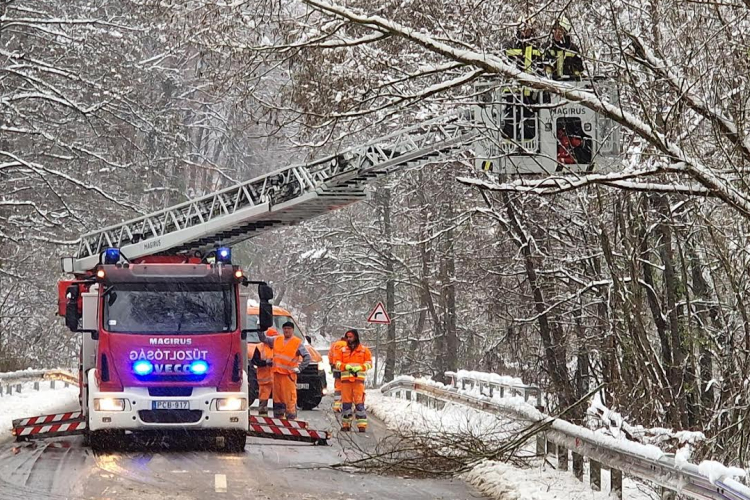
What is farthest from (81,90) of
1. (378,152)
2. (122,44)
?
(378,152)

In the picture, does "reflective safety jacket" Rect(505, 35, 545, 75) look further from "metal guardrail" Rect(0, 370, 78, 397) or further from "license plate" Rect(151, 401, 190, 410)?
"metal guardrail" Rect(0, 370, 78, 397)

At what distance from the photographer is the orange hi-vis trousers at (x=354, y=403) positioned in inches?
678

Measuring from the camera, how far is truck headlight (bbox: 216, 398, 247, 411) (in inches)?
542

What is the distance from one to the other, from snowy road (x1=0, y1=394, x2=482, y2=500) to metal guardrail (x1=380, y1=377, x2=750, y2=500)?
0.97 meters

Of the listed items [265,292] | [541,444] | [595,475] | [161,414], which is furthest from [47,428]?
[595,475]

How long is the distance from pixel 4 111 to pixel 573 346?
38.9ft

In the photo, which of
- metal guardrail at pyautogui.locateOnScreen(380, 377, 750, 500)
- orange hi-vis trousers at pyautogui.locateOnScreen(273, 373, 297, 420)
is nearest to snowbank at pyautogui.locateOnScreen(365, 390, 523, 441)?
metal guardrail at pyautogui.locateOnScreen(380, 377, 750, 500)

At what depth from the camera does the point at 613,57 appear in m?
9.98

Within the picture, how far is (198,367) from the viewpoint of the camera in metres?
13.9

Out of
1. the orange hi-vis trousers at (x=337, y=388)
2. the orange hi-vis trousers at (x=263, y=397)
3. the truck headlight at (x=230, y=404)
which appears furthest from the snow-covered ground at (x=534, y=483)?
the orange hi-vis trousers at (x=263, y=397)

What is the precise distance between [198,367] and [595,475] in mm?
5394

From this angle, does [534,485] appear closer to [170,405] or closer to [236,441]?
[236,441]

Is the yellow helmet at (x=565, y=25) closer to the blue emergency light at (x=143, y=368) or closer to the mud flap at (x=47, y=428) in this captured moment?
the blue emergency light at (x=143, y=368)

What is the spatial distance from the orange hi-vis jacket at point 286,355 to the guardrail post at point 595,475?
24.3 ft
